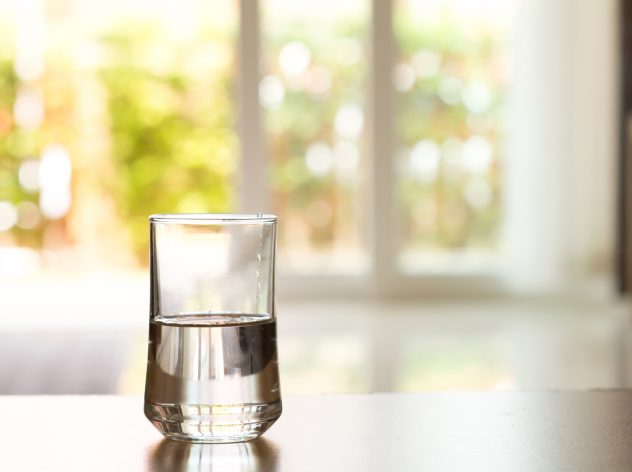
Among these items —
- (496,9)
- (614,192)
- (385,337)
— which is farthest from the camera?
(496,9)

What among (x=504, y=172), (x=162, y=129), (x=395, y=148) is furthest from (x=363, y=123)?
(x=162, y=129)

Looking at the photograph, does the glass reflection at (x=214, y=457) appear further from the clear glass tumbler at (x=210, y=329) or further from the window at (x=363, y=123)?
the window at (x=363, y=123)

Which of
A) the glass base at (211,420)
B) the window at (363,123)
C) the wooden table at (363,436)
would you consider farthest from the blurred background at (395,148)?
the glass base at (211,420)

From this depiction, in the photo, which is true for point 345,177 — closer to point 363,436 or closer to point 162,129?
point 162,129

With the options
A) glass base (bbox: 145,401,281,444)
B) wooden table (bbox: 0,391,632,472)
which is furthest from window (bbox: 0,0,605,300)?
glass base (bbox: 145,401,281,444)

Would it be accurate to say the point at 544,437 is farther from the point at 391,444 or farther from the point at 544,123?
the point at 544,123

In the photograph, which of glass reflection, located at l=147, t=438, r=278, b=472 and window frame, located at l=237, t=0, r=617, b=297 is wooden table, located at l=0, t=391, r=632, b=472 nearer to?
glass reflection, located at l=147, t=438, r=278, b=472

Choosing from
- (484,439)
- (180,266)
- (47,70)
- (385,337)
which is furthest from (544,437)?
(47,70)

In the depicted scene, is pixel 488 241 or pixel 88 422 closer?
pixel 88 422
